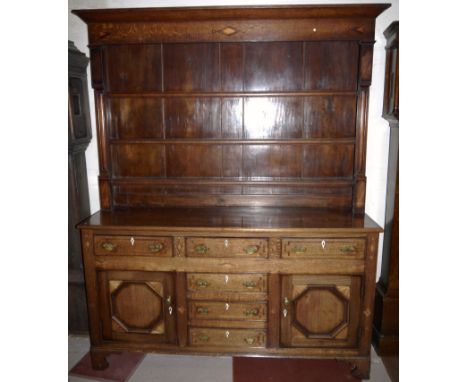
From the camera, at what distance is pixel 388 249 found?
2301 millimetres

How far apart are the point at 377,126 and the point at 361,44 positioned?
1.88 ft

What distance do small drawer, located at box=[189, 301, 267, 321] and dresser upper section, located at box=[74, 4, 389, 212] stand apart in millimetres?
676

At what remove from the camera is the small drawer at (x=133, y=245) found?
1.99 m

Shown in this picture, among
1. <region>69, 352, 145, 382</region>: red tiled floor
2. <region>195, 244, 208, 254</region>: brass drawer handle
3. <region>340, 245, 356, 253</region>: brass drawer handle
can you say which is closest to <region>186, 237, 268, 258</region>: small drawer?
<region>195, 244, 208, 254</region>: brass drawer handle

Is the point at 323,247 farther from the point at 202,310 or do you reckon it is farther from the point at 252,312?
the point at 202,310

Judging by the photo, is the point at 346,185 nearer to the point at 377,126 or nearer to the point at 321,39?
the point at 377,126

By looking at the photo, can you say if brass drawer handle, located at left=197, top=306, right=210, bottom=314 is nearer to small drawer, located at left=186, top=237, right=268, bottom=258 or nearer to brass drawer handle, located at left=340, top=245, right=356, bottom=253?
small drawer, located at left=186, top=237, right=268, bottom=258

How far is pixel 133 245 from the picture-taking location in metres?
2.01

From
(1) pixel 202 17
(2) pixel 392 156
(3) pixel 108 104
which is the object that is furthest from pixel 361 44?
(3) pixel 108 104

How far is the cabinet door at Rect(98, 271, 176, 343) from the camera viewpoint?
2.04 m

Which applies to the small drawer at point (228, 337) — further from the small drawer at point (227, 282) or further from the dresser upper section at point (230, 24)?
the dresser upper section at point (230, 24)

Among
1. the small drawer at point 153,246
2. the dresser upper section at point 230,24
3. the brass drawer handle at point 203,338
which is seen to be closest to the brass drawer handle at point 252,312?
the brass drawer handle at point 203,338

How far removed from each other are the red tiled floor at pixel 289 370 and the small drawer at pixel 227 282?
1.83ft

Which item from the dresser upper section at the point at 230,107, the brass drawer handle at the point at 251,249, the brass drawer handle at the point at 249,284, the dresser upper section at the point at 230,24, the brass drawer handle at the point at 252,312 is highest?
the dresser upper section at the point at 230,24
